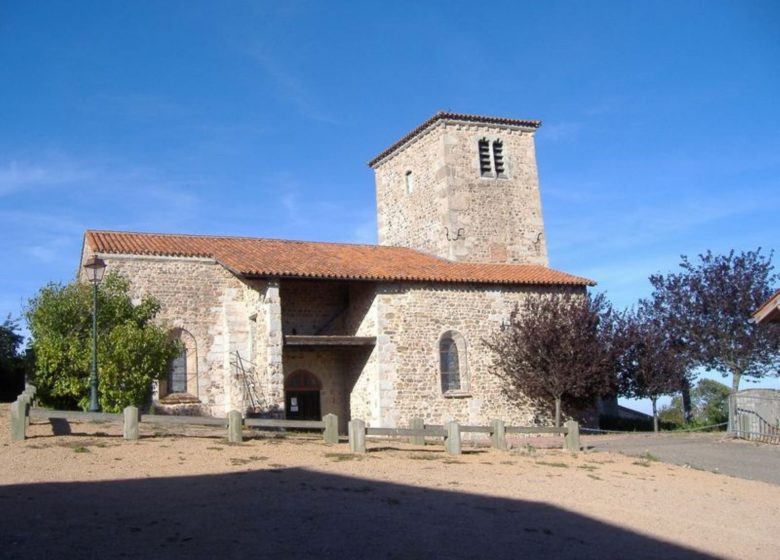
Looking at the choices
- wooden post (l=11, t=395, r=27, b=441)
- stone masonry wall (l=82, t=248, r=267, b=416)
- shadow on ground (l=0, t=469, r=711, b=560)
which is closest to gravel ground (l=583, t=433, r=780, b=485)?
shadow on ground (l=0, t=469, r=711, b=560)

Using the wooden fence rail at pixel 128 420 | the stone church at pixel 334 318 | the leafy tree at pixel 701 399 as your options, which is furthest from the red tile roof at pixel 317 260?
the leafy tree at pixel 701 399

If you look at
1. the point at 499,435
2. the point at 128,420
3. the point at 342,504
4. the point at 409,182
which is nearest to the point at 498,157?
the point at 409,182

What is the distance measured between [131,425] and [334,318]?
11.9 meters

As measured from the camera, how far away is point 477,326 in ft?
83.7

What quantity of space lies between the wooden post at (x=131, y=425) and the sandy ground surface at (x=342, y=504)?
24 centimetres

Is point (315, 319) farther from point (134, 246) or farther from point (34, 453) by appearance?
point (34, 453)

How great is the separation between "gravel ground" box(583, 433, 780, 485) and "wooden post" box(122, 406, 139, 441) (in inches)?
432

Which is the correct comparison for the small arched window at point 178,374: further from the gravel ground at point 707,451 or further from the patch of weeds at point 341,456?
the gravel ground at point 707,451

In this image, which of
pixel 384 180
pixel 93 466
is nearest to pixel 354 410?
pixel 384 180

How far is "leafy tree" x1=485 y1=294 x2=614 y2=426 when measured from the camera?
2417 centimetres

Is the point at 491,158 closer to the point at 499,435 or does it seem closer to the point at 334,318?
the point at 334,318

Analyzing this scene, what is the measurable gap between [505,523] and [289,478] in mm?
3607

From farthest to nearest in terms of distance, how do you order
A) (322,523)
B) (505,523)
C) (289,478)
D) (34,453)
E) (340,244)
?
(340,244) → (34,453) → (289,478) → (505,523) → (322,523)

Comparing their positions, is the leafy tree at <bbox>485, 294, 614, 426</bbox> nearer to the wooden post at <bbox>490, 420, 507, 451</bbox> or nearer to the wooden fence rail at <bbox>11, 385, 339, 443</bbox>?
the wooden post at <bbox>490, 420, 507, 451</bbox>
